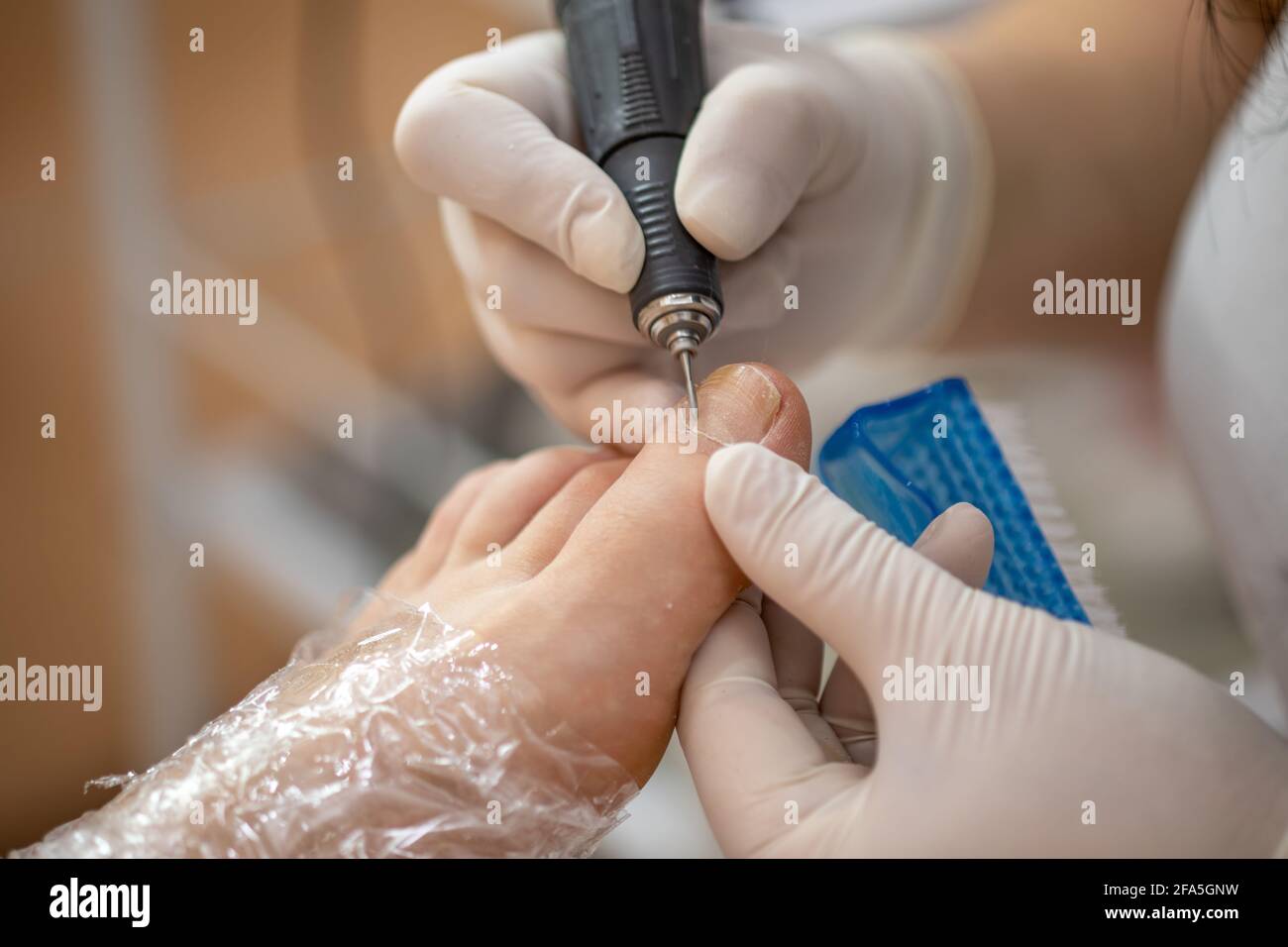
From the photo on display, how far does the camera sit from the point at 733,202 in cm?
65

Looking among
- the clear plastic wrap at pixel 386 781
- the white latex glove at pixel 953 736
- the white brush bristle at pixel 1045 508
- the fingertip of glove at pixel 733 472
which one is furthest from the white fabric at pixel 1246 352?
the clear plastic wrap at pixel 386 781

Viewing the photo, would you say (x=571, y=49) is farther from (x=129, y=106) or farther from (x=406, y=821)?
(x=129, y=106)

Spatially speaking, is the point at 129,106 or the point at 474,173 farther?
the point at 129,106

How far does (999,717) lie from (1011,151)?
80cm

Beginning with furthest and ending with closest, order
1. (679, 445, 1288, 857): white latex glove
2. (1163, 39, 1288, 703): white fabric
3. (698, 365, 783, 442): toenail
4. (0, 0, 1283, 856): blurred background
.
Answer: (0, 0, 1283, 856): blurred background → (1163, 39, 1288, 703): white fabric → (698, 365, 783, 442): toenail → (679, 445, 1288, 857): white latex glove

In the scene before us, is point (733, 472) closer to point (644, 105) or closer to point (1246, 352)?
point (644, 105)

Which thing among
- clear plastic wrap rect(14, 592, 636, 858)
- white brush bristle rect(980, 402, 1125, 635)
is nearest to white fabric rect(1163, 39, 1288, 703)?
white brush bristle rect(980, 402, 1125, 635)

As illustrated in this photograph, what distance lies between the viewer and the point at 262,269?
4.02 feet

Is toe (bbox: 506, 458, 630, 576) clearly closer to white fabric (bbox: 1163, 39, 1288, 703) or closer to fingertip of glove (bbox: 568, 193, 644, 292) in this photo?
fingertip of glove (bbox: 568, 193, 644, 292)

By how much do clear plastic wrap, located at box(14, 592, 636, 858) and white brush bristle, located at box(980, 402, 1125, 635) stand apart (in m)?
0.34

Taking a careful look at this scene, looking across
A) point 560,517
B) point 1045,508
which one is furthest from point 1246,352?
point 560,517

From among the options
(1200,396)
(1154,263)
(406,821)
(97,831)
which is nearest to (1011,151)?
(1154,263)

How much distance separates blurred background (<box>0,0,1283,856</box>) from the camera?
3.57 feet

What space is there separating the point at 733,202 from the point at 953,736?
358 millimetres
